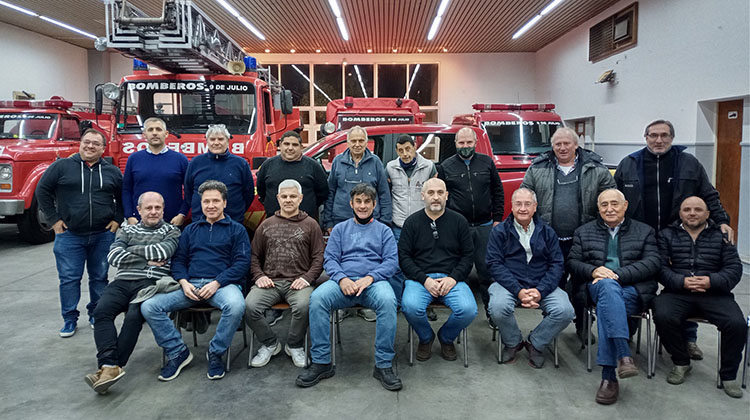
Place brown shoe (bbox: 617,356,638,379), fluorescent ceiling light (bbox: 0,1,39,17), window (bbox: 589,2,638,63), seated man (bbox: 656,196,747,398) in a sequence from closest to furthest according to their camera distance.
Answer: brown shoe (bbox: 617,356,638,379)
seated man (bbox: 656,196,747,398)
window (bbox: 589,2,638,63)
fluorescent ceiling light (bbox: 0,1,39,17)

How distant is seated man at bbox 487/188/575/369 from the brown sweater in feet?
4.24

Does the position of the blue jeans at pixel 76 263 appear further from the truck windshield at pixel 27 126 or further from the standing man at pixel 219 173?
the truck windshield at pixel 27 126

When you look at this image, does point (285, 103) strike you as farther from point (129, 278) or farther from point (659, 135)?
point (659, 135)

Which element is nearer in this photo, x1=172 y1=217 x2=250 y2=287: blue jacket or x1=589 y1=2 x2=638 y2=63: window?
x1=172 y1=217 x2=250 y2=287: blue jacket

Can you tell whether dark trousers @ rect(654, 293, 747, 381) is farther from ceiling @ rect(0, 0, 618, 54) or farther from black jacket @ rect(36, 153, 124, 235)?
ceiling @ rect(0, 0, 618, 54)

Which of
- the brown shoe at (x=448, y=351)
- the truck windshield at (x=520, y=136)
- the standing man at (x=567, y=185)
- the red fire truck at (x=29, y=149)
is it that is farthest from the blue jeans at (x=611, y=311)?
the red fire truck at (x=29, y=149)

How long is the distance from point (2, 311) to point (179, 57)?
132 inches

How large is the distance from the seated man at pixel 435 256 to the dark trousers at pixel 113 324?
1.83m

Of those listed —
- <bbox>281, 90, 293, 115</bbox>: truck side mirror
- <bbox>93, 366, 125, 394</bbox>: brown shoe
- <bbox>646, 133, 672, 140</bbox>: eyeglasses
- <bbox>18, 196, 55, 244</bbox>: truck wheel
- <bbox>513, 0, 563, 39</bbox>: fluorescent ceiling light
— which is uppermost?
<bbox>513, 0, 563, 39</bbox>: fluorescent ceiling light

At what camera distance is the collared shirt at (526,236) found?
12.3 ft

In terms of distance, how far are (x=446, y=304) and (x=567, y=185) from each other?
1.33 meters

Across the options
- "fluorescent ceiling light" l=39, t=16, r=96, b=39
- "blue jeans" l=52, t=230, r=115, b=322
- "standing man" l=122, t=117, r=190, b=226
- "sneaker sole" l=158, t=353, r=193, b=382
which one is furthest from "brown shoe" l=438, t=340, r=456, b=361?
"fluorescent ceiling light" l=39, t=16, r=96, b=39

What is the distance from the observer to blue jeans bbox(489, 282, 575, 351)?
351 centimetres

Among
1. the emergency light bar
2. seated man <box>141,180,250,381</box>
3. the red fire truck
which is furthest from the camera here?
the emergency light bar
